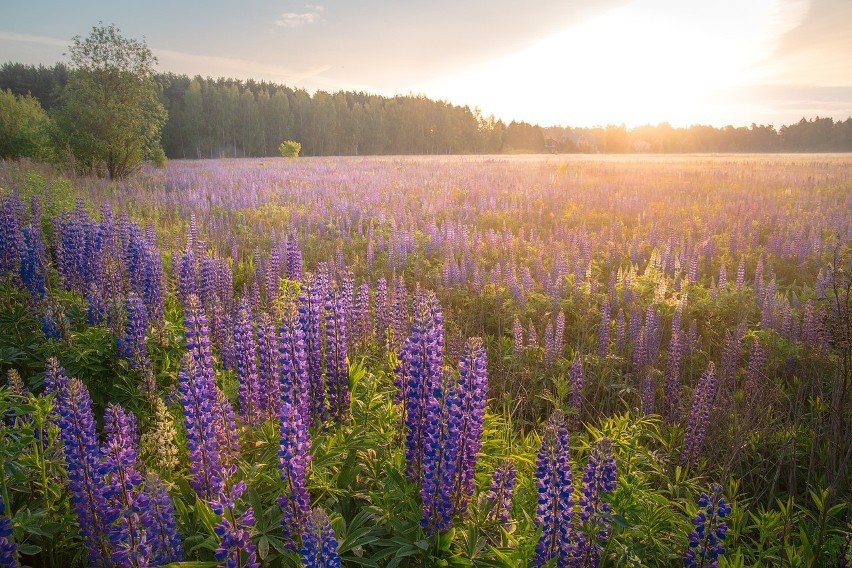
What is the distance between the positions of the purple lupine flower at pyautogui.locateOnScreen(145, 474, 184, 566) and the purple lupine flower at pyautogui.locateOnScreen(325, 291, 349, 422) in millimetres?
1272

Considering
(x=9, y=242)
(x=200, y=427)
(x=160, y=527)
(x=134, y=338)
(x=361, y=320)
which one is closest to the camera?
(x=160, y=527)

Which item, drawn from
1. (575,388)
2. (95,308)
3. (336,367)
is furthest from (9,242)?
(575,388)

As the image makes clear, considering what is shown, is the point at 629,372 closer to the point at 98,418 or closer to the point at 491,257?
the point at 491,257

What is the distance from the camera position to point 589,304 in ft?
23.4

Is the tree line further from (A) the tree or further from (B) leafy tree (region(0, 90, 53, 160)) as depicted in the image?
(A) the tree

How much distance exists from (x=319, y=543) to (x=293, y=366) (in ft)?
3.85

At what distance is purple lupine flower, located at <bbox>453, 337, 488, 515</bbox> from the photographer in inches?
93.1

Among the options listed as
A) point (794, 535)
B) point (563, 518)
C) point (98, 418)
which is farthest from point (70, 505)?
point (794, 535)

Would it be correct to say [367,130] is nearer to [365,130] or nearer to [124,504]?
[365,130]


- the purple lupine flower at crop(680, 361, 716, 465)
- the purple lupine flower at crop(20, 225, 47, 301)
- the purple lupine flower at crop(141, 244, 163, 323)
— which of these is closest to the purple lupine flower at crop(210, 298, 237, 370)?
the purple lupine flower at crop(141, 244, 163, 323)

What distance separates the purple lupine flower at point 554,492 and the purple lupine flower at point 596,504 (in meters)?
0.12

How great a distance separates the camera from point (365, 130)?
90938 millimetres

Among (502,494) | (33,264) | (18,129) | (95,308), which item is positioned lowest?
(502,494)

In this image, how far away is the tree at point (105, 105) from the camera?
19344 mm
